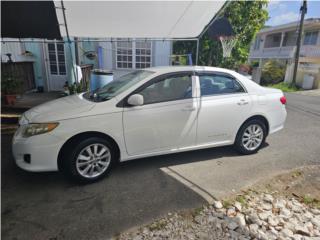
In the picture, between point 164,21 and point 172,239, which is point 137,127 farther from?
point 164,21

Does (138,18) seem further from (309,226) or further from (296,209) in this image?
(309,226)

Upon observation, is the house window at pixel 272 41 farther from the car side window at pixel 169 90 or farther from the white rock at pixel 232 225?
the white rock at pixel 232 225

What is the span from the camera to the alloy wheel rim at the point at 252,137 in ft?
14.6

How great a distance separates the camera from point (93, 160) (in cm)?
342

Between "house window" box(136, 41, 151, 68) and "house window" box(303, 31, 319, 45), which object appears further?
"house window" box(303, 31, 319, 45)

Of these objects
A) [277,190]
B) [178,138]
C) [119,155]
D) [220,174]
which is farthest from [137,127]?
[277,190]

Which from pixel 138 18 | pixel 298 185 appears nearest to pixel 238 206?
pixel 298 185

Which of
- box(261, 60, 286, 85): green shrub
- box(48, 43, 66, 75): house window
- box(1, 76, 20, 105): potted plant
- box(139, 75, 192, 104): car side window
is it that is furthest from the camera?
box(261, 60, 286, 85): green shrub

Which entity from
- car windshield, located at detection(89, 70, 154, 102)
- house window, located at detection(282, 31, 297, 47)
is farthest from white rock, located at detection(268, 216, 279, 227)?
house window, located at detection(282, 31, 297, 47)

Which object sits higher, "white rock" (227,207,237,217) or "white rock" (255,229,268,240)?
"white rock" (227,207,237,217)

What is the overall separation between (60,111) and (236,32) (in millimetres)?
12536

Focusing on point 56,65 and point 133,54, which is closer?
point 56,65

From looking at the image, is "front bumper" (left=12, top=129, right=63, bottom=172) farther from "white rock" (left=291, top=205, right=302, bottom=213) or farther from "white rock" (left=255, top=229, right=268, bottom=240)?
"white rock" (left=291, top=205, right=302, bottom=213)

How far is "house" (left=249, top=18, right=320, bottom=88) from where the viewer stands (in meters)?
17.0
